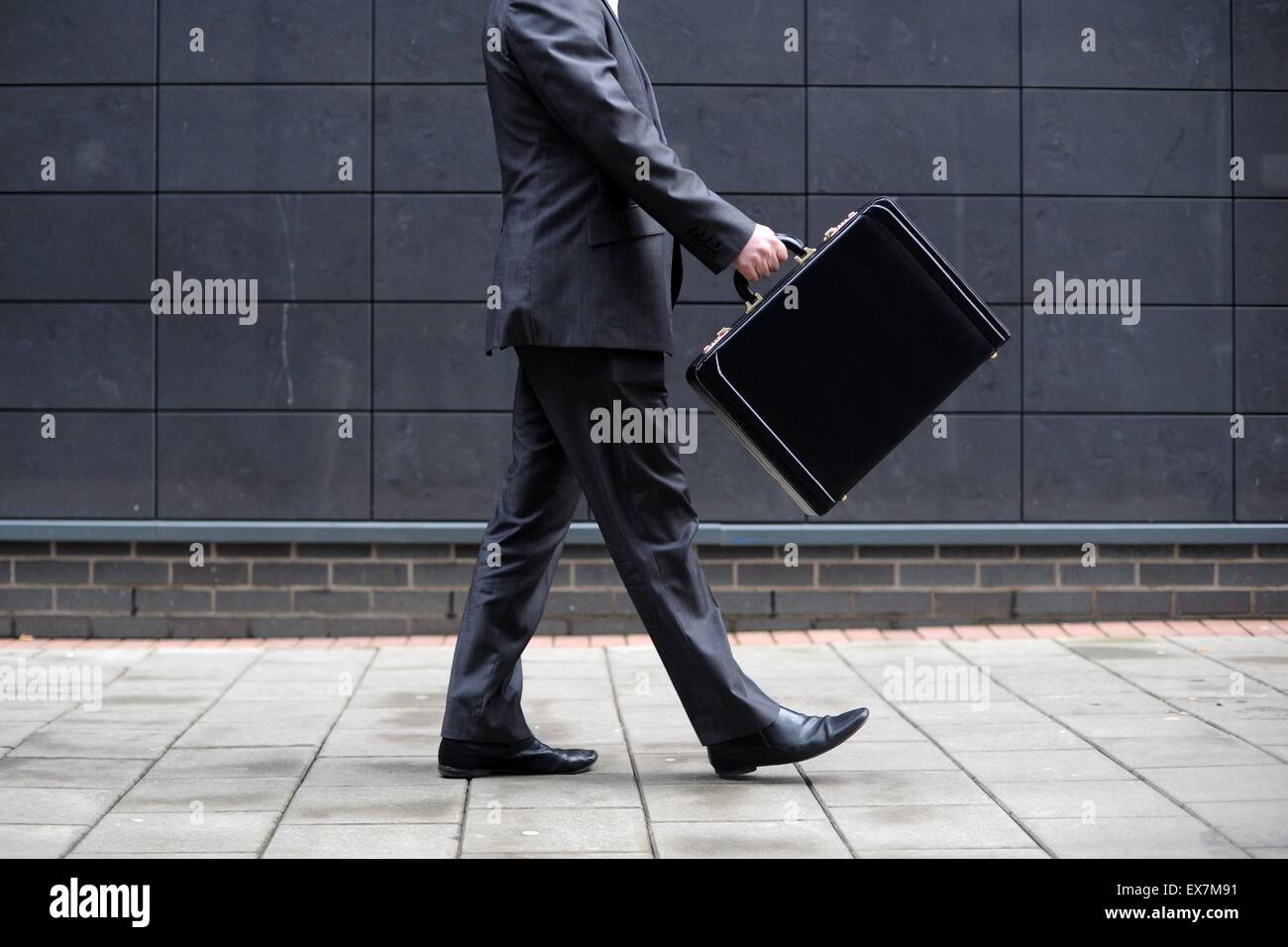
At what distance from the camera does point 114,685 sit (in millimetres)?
5680

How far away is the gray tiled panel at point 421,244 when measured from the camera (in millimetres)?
6844

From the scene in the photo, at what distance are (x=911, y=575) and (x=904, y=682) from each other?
1.32 metres

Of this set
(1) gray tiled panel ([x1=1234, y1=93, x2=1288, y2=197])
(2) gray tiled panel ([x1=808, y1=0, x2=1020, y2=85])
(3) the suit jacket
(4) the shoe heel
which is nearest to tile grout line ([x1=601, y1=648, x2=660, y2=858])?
(4) the shoe heel

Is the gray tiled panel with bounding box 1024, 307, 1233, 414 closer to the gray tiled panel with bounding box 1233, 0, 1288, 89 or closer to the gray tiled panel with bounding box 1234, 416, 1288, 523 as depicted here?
the gray tiled panel with bounding box 1234, 416, 1288, 523

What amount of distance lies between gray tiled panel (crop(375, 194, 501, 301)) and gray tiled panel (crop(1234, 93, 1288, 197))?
3389 mm

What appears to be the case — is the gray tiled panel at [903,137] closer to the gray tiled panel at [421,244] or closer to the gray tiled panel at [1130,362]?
the gray tiled panel at [1130,362]

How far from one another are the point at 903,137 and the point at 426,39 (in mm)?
2175

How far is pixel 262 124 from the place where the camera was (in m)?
6.81

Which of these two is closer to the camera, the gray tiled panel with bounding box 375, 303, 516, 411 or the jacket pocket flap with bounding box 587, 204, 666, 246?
the jacket pocket flap with bounding box 587, 204, 666, 246

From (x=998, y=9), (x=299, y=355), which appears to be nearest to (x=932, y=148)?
(x=998, y=9)

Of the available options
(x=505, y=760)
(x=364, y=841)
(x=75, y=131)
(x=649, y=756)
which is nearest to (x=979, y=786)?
(x=649, y=756)

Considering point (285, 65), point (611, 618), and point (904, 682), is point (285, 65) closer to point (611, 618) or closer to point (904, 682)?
point (611, 618)

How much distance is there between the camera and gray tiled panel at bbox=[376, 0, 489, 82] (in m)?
6.79

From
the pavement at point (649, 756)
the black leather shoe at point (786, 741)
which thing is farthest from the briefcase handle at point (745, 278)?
the pavement at point (649, 756)
